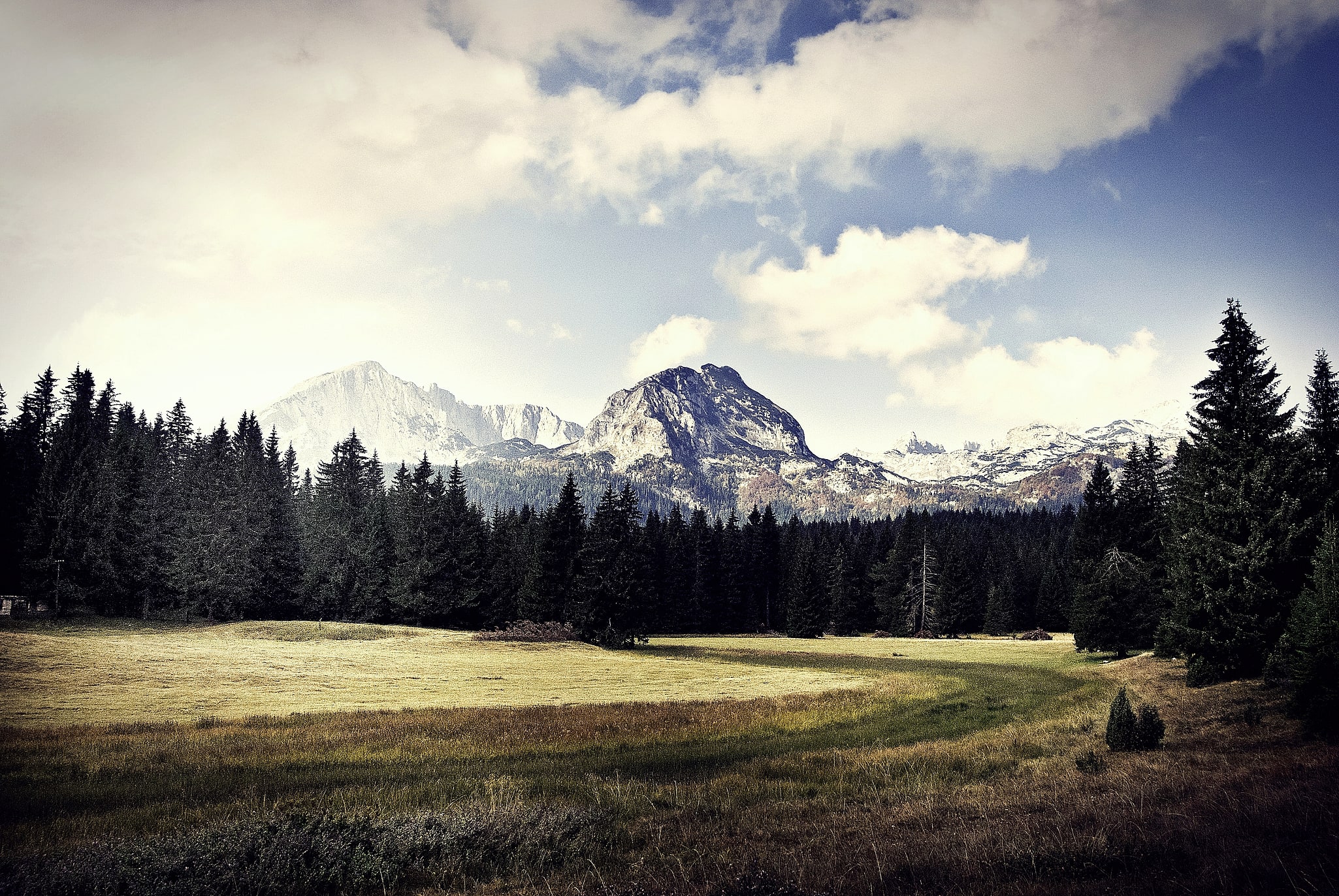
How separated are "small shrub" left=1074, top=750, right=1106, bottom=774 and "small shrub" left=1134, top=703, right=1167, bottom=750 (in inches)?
75.4

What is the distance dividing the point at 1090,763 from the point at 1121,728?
3.22 m

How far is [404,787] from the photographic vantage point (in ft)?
48.0

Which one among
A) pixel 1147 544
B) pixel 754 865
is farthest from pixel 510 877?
pixel 1147 544

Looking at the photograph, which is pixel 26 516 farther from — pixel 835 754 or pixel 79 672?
pixel 835 754

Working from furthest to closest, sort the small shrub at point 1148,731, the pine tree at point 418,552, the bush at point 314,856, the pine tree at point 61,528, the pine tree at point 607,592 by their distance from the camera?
the pine tree at point 418,552, the pine tree at point 607,592, the pine tree at point 61,528, the small shrub at point 1148,731, the bush at point 314,856

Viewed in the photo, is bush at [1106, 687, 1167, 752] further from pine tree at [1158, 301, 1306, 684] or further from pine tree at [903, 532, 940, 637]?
pine tree at [903, 532, 940, 637]

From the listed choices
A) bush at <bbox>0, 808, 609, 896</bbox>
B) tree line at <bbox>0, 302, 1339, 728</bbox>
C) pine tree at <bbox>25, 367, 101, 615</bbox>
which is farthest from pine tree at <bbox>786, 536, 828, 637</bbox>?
bush at <bbox>0, 808, 609, 896</bbox>

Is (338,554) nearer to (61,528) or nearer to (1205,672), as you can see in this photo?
(61,528)

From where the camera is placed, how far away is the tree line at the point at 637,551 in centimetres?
2884

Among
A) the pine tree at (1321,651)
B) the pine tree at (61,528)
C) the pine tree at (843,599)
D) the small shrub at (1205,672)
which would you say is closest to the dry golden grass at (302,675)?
the pine tree at (61,528)

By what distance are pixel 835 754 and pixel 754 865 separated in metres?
11.0

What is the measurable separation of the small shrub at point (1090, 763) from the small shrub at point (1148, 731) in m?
1.91

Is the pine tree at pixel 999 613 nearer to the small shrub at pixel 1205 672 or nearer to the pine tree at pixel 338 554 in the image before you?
the small shrub at pixel 1205 672

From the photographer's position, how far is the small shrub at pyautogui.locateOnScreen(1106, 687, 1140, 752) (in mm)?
18141
